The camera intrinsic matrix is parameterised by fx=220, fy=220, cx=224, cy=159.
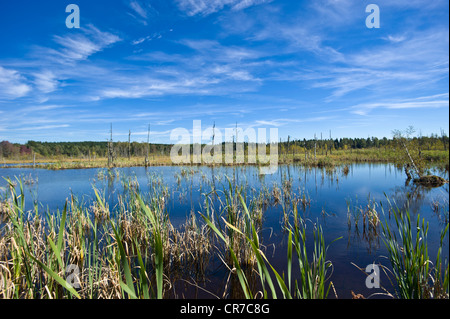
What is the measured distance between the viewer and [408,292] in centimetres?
247

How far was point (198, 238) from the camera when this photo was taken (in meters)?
4.95

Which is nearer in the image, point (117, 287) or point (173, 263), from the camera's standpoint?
point (117, 287)

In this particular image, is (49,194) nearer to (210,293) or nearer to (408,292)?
(210,293)

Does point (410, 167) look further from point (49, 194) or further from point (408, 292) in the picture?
point (49, 194)

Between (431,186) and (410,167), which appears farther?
(410,167)
